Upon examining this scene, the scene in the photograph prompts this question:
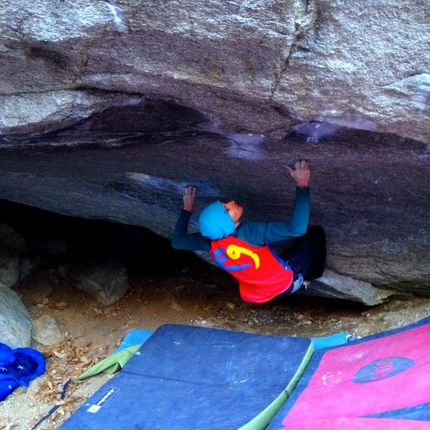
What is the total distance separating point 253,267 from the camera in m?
4.23

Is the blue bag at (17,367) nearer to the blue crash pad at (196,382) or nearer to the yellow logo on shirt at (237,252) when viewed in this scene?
the blue crash pad at (196,382)

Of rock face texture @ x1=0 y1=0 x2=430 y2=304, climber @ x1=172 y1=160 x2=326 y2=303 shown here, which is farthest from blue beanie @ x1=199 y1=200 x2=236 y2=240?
rock face texture @ x1=0 y1=0 x2=430 y2=304

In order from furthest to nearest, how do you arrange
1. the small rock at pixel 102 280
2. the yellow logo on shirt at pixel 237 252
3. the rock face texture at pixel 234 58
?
1. the small rock at pixel 102 280
2. the yellow logo on shirt at pixel 237 252
3. the rock face texture at pixel 234 58

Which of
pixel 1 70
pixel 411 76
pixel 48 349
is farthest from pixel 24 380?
pixel 411 76

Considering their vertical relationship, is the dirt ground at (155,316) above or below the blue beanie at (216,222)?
below

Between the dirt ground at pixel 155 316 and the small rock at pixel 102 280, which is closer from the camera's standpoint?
the dirt ground at pixel 155 316

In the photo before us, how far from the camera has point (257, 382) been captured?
3.77 meters

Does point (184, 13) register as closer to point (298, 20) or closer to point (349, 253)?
point (298, 20)

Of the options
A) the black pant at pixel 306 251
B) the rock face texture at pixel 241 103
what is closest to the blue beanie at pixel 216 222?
the rock face texture at pixel 241 103

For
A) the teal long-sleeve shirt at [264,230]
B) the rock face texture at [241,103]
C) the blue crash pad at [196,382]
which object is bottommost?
the blue crash pad at [196,382]

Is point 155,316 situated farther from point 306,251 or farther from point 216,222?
point 216,222

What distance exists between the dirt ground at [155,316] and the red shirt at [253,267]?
2.41 feet

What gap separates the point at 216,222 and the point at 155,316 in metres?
1.91

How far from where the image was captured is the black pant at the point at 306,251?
4465 millimetres
